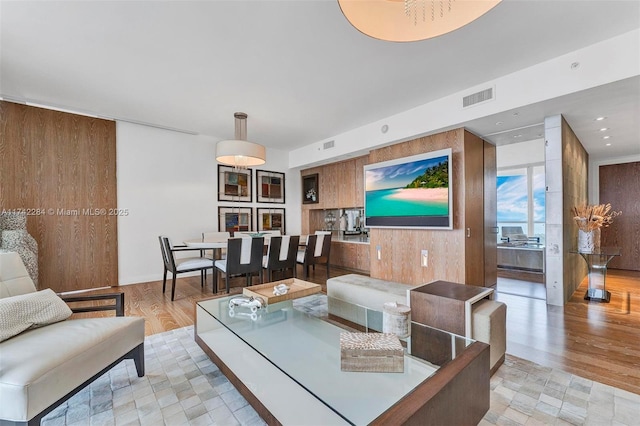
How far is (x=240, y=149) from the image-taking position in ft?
13.7

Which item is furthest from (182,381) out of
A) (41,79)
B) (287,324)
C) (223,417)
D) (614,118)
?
(614,118)

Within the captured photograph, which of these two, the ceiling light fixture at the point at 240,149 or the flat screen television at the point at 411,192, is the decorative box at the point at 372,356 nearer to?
the flat screen television at the point at 411,192

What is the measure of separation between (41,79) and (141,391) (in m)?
3.84

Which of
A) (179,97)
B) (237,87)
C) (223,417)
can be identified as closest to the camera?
(223,417)

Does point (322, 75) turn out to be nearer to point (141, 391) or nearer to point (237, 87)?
point (237, 87)

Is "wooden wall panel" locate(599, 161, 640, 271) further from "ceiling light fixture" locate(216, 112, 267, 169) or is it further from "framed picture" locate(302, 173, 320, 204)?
"ceiling light fixture" locate(216, 112, 267, 169)

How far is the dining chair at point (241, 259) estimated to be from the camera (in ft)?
13.2

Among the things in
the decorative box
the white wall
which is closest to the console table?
the decorative box

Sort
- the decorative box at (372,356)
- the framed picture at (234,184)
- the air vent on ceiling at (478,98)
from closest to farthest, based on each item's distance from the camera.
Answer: the decorative box at (372,356), the air vent on ceiling at (478,98), the framed picture at (234,184)

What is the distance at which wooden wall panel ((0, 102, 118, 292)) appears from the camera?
3.96 m

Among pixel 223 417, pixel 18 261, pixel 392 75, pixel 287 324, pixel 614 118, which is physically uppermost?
pixel 392 75

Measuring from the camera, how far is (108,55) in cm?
284

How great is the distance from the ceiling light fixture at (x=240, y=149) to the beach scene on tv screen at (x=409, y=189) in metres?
1.95

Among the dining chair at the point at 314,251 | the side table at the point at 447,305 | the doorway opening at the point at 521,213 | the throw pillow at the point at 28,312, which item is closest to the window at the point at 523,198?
the doorway opening at the point at 521,213
